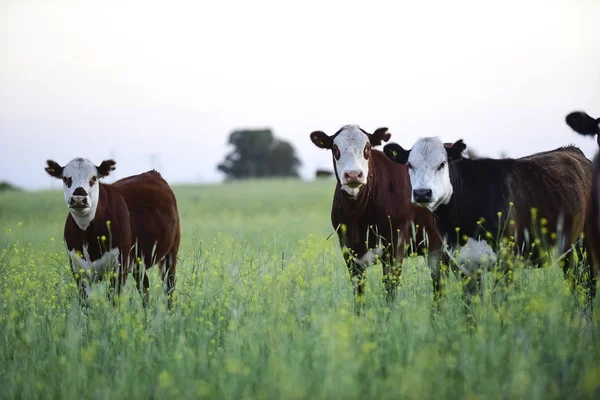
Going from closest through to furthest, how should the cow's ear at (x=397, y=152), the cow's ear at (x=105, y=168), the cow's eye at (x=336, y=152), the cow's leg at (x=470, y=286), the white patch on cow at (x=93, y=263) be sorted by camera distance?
the cow's leg at (x=470, y=286) → the cow's ear at (x=397, y=152) → the white patch on cow at (x=93, y=263) → the cow's eye at (x=336, y=152) → the cow's ear at (x=105, y=168)

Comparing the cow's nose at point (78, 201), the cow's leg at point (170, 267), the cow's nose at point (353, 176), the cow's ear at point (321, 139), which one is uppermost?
the cow's ear at point (321, 139)

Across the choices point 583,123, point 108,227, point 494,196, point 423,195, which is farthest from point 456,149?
point 108,227

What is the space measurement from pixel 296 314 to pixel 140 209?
11.3 feet

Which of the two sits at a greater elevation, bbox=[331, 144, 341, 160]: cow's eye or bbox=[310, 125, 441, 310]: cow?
bbox=[331, 144, 341, 160]: cow's eye

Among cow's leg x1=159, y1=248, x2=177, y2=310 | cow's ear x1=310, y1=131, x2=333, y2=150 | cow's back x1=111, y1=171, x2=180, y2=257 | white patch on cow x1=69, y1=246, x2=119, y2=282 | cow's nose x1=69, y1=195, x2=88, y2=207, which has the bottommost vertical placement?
cow's leg x1=159, y1=248, x2=177, y2=310

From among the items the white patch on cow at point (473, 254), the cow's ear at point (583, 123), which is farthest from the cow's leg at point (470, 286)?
the cow's ear at point (583, 123)

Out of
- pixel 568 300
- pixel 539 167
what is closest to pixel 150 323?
pixel 568 300

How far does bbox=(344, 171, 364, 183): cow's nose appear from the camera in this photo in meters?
7.89

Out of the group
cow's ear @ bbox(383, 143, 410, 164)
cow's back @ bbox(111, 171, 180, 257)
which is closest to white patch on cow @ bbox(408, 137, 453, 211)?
cow's ear @ bbox(383, 143, 410, 164)

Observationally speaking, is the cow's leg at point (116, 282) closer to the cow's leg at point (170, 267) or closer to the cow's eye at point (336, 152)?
the cow's leg at point (170, 267)

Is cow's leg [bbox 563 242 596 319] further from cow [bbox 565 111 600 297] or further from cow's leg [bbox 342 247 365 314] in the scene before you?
cow's leg [bbox 342 247 365 314]

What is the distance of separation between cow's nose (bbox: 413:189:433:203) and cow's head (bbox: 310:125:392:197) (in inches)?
39.9

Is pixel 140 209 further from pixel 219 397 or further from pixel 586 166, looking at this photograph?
pixel 586 166

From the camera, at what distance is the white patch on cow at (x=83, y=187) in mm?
8117
